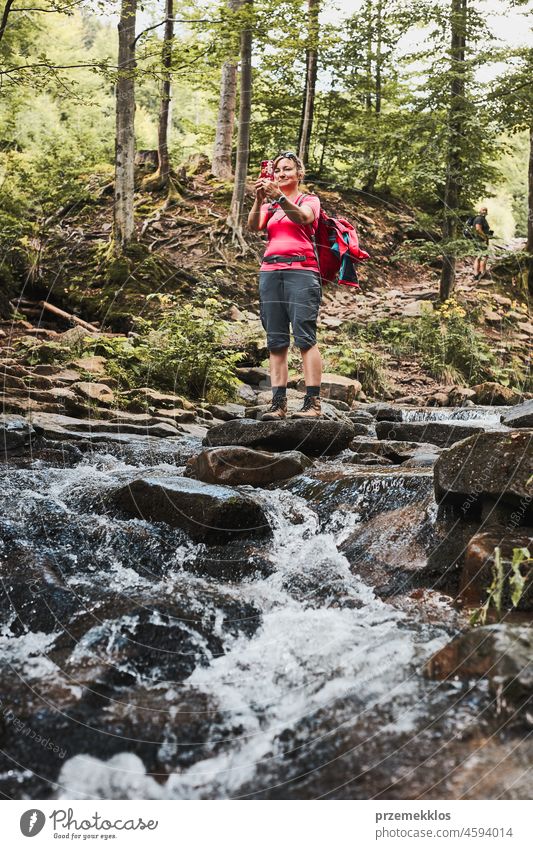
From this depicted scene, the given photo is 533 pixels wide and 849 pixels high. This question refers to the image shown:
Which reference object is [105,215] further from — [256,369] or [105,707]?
[105,707]

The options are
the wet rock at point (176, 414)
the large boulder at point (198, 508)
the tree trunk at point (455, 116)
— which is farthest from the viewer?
the tree trunk at point (455, 116)

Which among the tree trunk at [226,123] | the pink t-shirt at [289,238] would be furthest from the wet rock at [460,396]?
the pink t-shirt at [289,238]

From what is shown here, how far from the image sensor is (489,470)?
10.7 ft

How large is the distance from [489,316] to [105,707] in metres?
13.4

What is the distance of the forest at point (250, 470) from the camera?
1.93 m

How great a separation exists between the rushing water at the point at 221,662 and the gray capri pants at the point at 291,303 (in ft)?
4.87

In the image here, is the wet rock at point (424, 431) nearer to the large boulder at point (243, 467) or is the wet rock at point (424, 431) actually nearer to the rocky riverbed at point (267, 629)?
the rocky riverbed at point (267, 629)

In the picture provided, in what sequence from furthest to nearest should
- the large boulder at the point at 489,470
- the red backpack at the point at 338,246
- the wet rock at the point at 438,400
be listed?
the wet rock at the point at 438,400, the red backpack at the point at 338,246, the large boulder at the point at 489,470

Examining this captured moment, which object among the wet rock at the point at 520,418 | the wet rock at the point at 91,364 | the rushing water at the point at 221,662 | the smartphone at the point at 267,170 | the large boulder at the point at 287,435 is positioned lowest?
the rushing water at the point at 221,662

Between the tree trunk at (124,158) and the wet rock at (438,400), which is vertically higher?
the tree trunk at (124,158)

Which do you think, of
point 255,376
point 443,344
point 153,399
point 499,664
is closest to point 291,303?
point 153,399

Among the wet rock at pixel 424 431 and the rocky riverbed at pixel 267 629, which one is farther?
the wet rock at pixel 424 431

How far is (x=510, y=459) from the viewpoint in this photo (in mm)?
3219
